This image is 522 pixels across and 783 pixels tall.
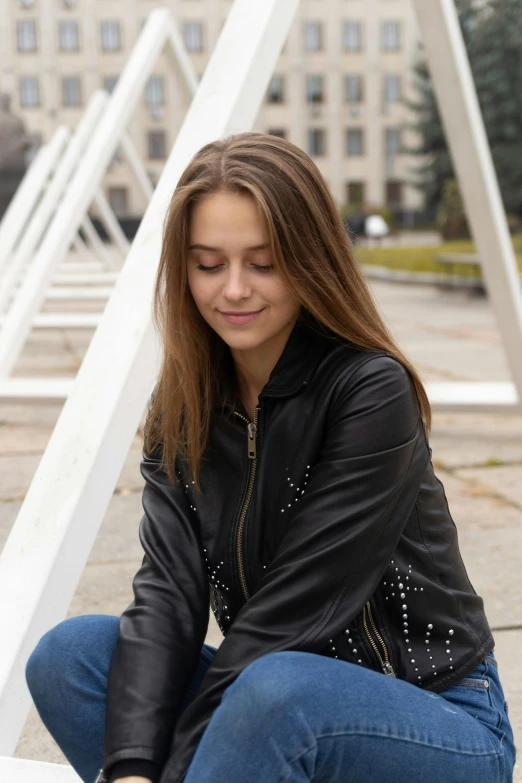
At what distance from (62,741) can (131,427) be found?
2.00ft

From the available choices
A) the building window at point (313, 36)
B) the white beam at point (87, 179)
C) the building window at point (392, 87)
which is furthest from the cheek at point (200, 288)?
the building window at point (392, 87)

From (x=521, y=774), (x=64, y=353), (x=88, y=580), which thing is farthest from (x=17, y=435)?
(x=521, y=774)

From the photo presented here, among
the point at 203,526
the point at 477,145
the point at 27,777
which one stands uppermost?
the point at 477,145

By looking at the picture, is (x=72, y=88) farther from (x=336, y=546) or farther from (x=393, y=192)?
(x=336, y=546)

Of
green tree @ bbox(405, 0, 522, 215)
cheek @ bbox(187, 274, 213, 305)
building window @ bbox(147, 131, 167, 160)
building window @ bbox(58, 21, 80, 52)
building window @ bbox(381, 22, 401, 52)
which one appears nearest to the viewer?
cheek @ bbox(187, 274, 213, 305)

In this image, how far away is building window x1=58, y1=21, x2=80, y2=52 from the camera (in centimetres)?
5900

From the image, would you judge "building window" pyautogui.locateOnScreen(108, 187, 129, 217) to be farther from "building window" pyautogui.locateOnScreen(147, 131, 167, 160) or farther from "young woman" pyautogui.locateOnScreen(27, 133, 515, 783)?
"young woman" pyautogui.locateOnScreen(27, 133, 515, 783)

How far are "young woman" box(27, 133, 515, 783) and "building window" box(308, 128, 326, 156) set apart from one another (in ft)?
194

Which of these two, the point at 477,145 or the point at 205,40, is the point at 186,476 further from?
the point at 205,40

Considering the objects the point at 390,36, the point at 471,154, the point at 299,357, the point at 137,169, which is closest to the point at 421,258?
the point at 137,169

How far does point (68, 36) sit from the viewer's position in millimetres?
59219

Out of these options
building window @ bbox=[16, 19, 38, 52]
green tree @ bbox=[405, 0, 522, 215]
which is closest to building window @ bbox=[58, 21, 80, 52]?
building window @ bbox=[16, 19, 38, 52]

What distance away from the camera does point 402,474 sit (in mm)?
1572

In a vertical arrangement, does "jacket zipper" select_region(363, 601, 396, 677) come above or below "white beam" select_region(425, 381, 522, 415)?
above
